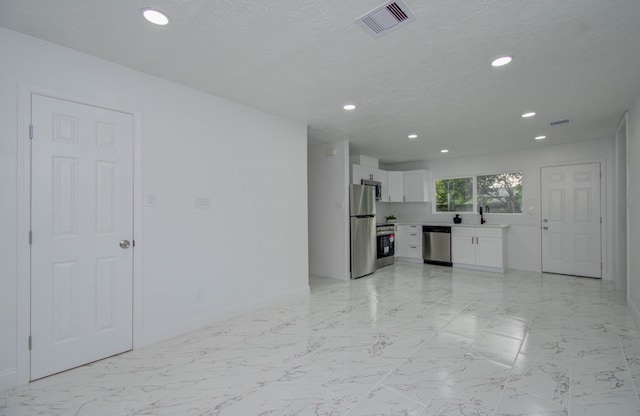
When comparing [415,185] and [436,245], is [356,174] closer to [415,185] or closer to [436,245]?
[415,185]

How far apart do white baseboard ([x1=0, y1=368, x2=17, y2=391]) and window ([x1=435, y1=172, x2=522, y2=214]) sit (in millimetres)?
7199

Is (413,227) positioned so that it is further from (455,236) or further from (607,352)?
(607,352)

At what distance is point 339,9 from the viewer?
179cm

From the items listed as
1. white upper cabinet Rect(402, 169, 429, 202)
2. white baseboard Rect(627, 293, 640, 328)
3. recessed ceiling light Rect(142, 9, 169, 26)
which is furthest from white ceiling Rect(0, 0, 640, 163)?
→ white upper cabinet Rect(402, 169, 429, 202)

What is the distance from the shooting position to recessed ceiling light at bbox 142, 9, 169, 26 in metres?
1.83

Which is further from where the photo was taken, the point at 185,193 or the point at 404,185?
the point at 404,185

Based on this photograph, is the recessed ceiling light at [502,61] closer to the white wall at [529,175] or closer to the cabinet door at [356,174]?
the cabinet door at [356,174]

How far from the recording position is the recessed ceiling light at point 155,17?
1.83 meters

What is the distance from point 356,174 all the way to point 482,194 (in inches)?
115

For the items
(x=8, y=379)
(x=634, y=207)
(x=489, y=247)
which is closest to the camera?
(x=8, y=379)

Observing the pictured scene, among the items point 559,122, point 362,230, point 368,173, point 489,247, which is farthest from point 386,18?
point 489,247

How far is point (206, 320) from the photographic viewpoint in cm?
310

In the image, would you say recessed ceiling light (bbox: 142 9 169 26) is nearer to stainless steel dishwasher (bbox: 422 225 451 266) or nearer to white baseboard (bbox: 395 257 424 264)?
stainless steel dishwasher (bbox: 422 225 451 266)

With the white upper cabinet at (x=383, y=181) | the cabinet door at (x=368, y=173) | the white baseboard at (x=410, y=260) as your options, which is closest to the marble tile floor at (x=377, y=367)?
the white baseboard at (x=410, y=260)
